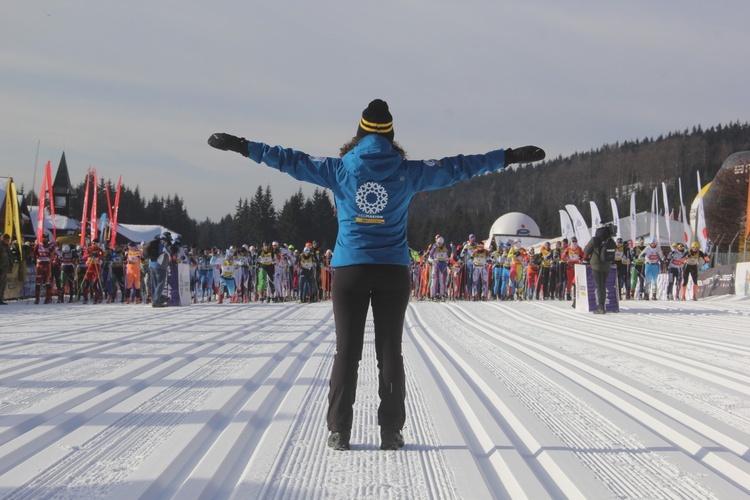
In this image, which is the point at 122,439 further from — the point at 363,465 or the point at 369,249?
the point at 369,249

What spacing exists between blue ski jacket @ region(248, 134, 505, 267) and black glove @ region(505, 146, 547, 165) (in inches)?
9.0

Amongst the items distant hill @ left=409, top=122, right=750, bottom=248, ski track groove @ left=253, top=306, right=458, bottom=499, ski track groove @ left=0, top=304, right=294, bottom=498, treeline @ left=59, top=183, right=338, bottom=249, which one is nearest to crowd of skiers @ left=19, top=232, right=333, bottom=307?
Result: ski track groove @ left=0, top=304, right=294, bottom=498

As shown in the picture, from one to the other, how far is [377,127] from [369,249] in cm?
64

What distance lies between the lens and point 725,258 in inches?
1564

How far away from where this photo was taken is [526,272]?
867 inches

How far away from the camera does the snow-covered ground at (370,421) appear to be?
288cm

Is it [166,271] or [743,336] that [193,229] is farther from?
[743,336]

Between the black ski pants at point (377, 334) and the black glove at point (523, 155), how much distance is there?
34.9 inches

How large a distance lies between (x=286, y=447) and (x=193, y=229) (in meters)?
127

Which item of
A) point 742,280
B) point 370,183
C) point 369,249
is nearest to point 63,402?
point 369,249

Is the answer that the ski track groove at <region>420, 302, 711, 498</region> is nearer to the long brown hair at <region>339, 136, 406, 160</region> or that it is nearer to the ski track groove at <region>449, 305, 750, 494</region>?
the ski track groove at <region>449, 305, 750, 494</region>

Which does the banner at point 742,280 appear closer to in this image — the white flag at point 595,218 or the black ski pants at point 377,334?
the white flag at point 595,218

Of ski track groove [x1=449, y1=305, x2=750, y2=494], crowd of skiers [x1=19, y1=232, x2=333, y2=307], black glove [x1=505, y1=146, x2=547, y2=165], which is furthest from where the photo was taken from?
crowd of skiers [x1=19, y1=232, x2=333, y2=307]

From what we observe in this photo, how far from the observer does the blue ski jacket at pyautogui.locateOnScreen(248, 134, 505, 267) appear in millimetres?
3393
